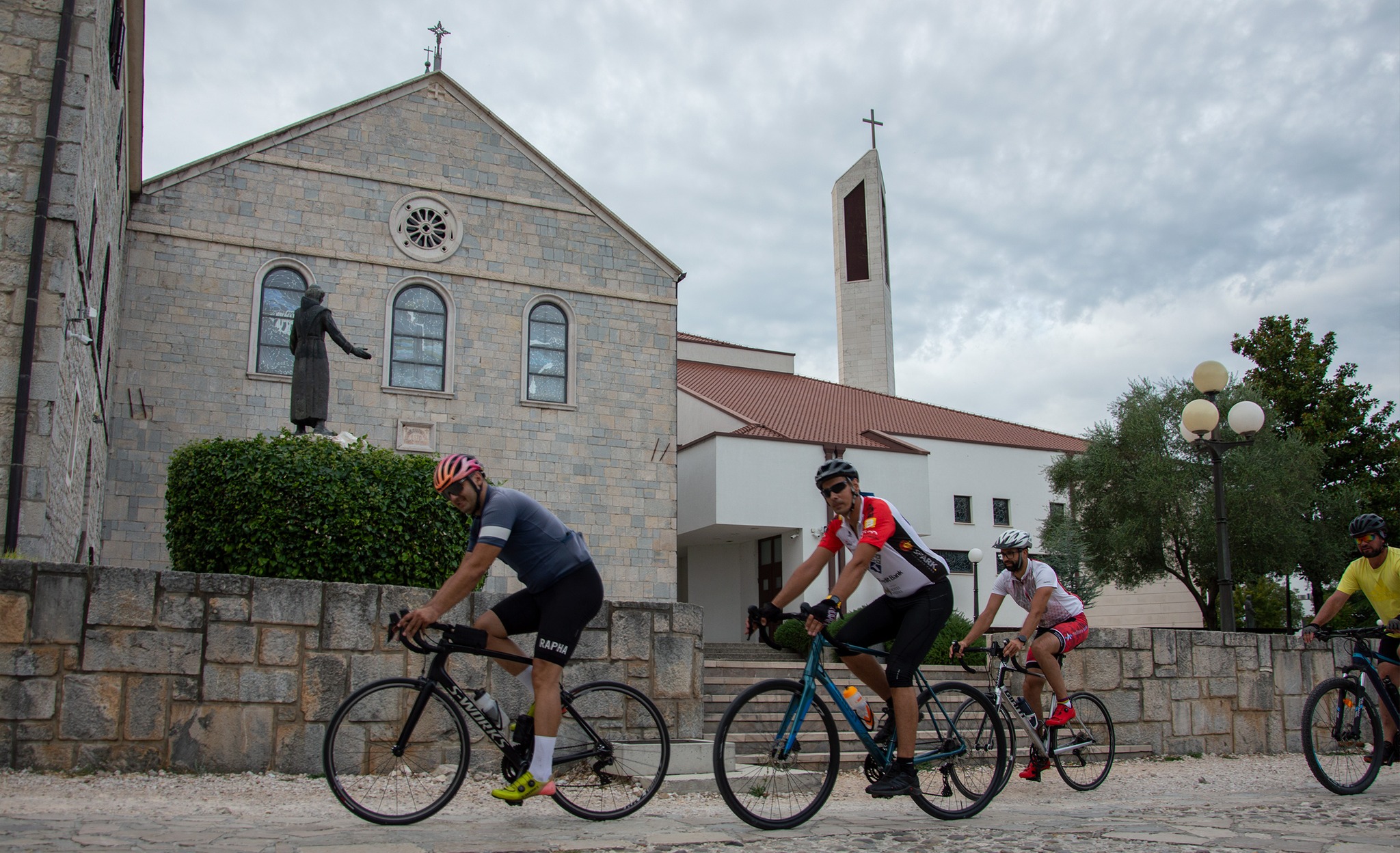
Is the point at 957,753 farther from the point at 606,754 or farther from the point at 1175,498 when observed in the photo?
the point at 1175,498

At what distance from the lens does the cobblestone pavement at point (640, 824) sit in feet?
14.7

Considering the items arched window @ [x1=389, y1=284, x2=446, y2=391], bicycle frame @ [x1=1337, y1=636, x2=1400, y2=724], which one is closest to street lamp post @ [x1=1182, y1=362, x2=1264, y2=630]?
bicycle frame @ [x1=1337, y1=636, x2=1400, y2=724]

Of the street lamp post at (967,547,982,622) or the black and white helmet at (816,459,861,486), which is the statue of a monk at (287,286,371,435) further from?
the street lamp post at (967,547,982,622)

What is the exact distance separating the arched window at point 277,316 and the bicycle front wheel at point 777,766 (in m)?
15.8

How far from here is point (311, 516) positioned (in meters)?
8.32

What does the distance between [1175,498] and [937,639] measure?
Answer: 14579 mm

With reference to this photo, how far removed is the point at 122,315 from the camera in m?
18.2

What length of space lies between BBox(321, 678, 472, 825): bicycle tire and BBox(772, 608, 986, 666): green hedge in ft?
25.4

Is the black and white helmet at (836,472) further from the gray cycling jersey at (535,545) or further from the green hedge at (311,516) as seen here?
the green hedge at (311,516)

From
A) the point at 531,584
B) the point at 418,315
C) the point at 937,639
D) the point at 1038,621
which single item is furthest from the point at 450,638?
the point at 418,315

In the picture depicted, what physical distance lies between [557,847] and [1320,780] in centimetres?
540

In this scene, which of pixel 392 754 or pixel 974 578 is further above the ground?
pixel 974 578

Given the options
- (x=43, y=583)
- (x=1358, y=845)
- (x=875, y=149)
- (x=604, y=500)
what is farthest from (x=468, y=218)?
(x=875, y=149)

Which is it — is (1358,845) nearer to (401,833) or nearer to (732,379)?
(401,833)
